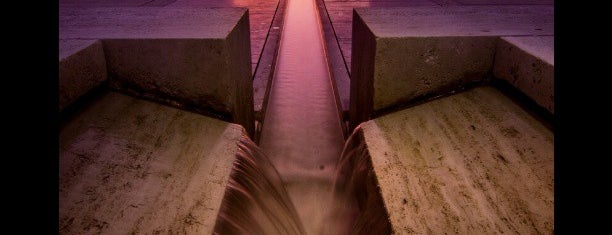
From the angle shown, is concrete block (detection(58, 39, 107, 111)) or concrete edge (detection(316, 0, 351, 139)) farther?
concrete edge (detection(316, 0, 351, 139))

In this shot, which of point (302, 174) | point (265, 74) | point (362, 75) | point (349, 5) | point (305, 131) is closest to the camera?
point (362, 75)

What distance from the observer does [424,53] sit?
2.44m

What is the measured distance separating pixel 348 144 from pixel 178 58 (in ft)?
4.88

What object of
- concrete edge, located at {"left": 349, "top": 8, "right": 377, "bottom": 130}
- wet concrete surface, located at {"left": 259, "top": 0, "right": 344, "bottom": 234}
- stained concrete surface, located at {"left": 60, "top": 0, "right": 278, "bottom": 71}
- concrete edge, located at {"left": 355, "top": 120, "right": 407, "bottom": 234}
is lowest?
wet concrete surface, located at {"left": 259, "top": 0, "right": 344, "bottom": 234}

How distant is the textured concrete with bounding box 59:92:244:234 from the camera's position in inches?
67.2

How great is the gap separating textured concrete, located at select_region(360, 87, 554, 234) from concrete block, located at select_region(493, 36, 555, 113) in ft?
0.43

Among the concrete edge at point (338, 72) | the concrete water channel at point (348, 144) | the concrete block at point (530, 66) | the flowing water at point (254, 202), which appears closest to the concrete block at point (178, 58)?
the concrete water channel at point (348, 144)

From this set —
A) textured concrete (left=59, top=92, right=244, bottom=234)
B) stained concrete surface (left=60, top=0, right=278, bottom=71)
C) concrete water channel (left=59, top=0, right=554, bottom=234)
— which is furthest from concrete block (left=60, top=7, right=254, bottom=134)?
stained concrete surface (left=60, top=0, right=278, bottom=71)

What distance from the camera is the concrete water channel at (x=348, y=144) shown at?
181cm

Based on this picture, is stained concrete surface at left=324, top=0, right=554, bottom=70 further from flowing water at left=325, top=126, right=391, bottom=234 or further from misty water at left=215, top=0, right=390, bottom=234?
flowing water at left=325, top=126, right=391, bottom=234

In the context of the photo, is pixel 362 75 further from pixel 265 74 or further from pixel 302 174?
pixel 265 74

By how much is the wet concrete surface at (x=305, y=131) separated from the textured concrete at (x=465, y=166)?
943mm

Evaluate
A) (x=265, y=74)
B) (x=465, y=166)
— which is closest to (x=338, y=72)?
(x=265, y=74)
